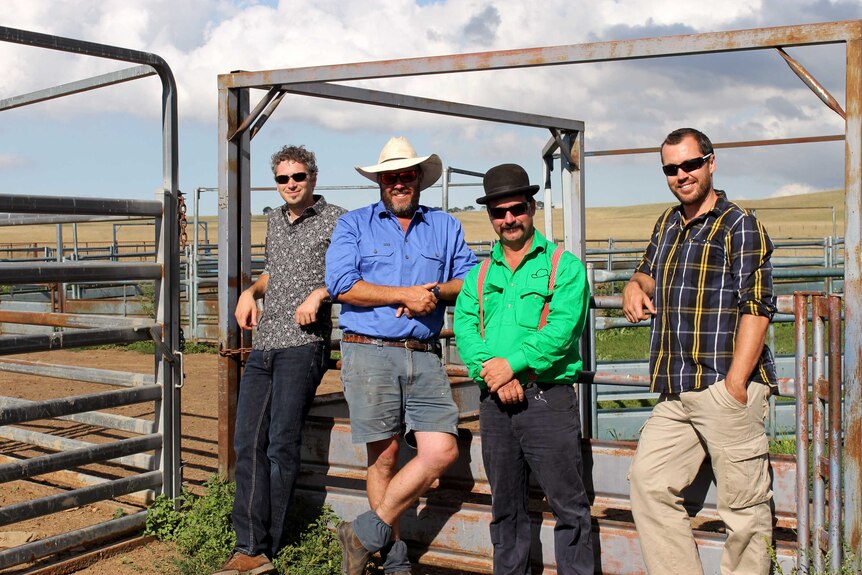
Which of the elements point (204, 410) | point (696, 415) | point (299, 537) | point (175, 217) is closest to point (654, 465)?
point (696, 415)

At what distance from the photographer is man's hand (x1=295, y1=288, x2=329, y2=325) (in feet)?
14.0

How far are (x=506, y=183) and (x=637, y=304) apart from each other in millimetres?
692

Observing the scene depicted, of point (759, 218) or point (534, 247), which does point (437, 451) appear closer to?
point (534, 247)

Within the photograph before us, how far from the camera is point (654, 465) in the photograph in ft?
11.7

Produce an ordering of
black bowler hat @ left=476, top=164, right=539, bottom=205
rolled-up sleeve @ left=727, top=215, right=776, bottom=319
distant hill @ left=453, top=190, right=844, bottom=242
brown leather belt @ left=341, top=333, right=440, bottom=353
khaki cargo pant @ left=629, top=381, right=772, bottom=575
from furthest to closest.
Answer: distant hill @ left=453, top=190, right=844, bottom=242
brown leather belt @ left=341, top=333, right=440, bottom=353
black bowler hat @ left=476, top=164, right=539, bottom=205
khaki cargo pant @ left=629, top=381, right=772, bottom=575
rolled-up sleeve @ left=727, top=215, right=776, bottom=319

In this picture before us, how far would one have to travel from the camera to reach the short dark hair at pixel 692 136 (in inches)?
136

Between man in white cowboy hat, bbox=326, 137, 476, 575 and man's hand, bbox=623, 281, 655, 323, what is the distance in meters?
0.79

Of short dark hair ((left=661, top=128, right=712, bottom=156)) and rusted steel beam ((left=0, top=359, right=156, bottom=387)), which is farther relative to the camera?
rusted steel beam ((left=0, top=359, right=156, bottom=387))

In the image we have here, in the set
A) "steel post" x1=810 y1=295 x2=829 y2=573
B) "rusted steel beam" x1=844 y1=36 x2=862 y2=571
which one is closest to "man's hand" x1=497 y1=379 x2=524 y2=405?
"steel post" x1=810 y1=295 x2=829 y2=573

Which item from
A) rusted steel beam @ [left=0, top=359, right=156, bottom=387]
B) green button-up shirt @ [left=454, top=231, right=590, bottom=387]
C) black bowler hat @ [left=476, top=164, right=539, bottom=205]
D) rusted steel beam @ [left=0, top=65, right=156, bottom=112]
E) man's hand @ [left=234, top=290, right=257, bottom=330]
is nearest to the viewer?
green button-up shirt @ [left=454, top=231, right=590, bottom=387]

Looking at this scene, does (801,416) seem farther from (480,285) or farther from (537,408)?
(480,285)

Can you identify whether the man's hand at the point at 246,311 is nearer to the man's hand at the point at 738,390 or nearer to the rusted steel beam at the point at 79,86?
the rusted steel beam at the point at 79,86

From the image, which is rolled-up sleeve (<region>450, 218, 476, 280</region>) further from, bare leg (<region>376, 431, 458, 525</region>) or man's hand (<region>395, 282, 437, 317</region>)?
bare leg (<region>376, 431, 458, 525</region>)

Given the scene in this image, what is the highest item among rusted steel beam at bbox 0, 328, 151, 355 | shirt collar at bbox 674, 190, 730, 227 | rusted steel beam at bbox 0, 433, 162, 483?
shirt collar at bbox 674, 190, 730, 227
